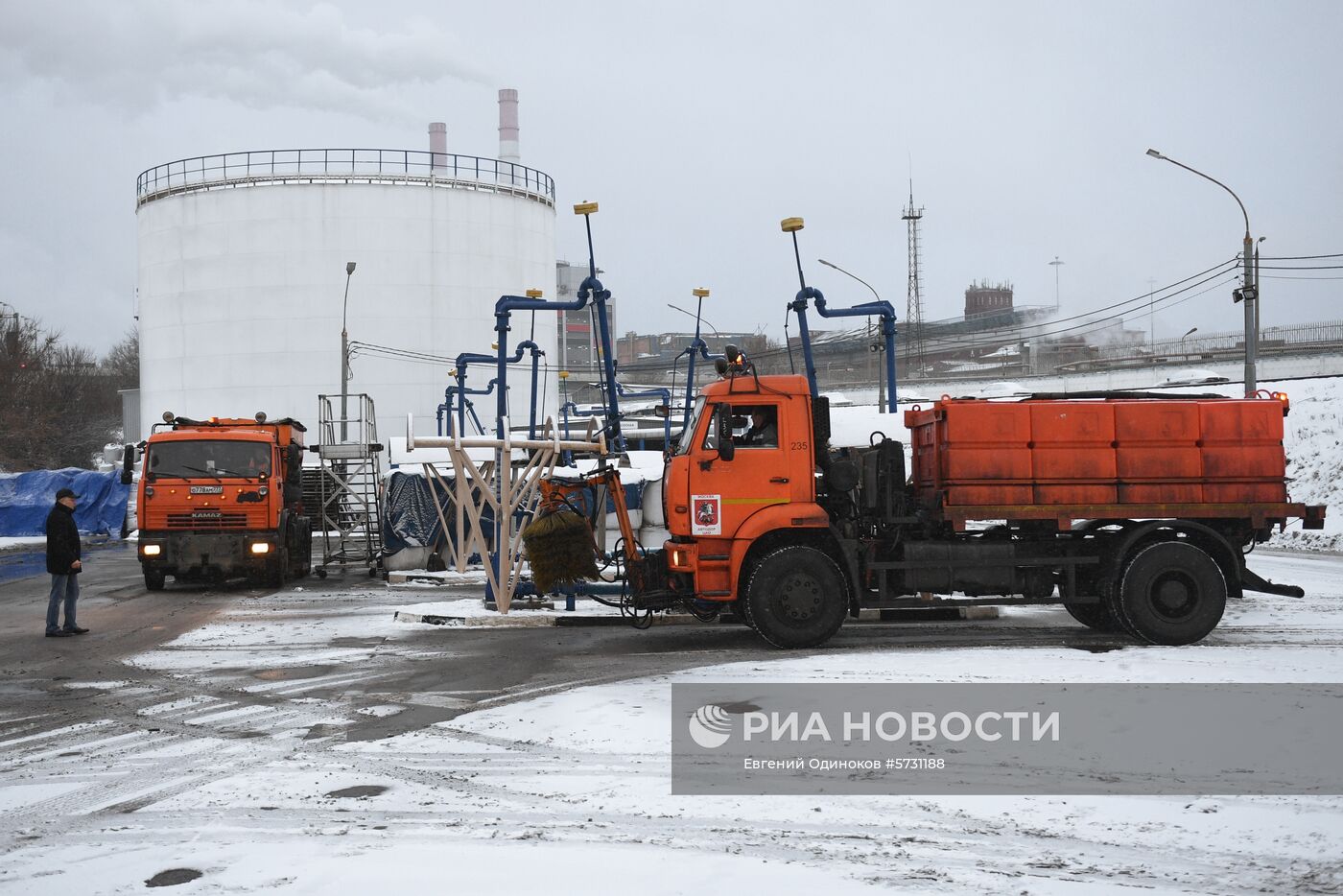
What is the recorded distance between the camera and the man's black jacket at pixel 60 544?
14.8 meters

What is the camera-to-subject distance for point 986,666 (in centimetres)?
1091

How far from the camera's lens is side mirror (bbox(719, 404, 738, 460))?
12.1 m

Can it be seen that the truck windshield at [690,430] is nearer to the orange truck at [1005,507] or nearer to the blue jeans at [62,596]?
the orange truck at [1005,507]

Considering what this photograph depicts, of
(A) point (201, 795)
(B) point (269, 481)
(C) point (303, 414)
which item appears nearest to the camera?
(A) point (201, 795)

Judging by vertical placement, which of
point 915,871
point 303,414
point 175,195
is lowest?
point 915,871

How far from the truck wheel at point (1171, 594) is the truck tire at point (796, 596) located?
3.02 m

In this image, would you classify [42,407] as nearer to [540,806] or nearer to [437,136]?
[437,136]

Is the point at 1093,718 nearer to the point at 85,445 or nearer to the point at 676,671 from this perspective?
the point at 676,671

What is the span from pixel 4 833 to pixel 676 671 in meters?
5.99

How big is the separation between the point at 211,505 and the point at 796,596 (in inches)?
525

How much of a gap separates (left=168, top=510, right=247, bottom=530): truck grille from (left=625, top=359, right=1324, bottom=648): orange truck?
11979mm

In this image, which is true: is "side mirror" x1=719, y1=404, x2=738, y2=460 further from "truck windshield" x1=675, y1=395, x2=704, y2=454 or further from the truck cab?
"truck windshield" x1=675, y1=395, x2=704, y2=454

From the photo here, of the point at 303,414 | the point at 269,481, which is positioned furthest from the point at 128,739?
the point at 303,414

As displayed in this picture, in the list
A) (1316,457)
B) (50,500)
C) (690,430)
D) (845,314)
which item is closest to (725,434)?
(690,430)
